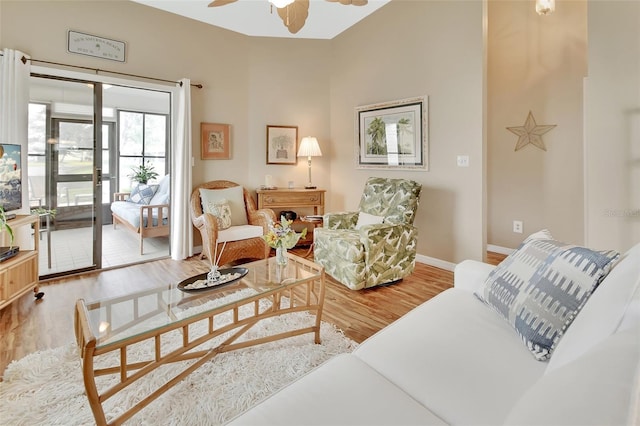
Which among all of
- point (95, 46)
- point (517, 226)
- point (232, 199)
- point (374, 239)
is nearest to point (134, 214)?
point (232, 199)

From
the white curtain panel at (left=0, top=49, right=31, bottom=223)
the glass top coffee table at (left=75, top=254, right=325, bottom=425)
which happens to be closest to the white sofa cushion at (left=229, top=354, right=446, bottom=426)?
the glass top coffee table at (left=75, top=254, right=325, bottom=425)

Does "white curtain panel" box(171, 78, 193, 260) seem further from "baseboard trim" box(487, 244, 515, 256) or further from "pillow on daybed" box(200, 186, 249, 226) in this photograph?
"baseboard trim" box(487, 244, 515, 256)

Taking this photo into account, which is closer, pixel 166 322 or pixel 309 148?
pixel 166 322

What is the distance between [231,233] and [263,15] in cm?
276

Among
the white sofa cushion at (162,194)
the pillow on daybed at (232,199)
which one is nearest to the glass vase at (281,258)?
the pillow on daybed at (232,199)

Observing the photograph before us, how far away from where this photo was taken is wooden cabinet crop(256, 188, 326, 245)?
4.36m

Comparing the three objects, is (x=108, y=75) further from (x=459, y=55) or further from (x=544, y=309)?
(x=544, y=309)

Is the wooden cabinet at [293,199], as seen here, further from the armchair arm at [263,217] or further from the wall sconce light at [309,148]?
the wall sconce light at [309,148]

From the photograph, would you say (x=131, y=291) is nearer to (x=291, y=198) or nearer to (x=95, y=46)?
(x=291, y=198)

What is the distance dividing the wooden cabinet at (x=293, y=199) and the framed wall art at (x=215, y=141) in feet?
2.36

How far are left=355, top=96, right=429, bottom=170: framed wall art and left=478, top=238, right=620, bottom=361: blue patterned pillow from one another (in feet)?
8.31

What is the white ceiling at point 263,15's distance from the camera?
3.76 m

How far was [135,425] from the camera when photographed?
4.58ft

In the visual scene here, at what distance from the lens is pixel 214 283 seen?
1954 millimetres
